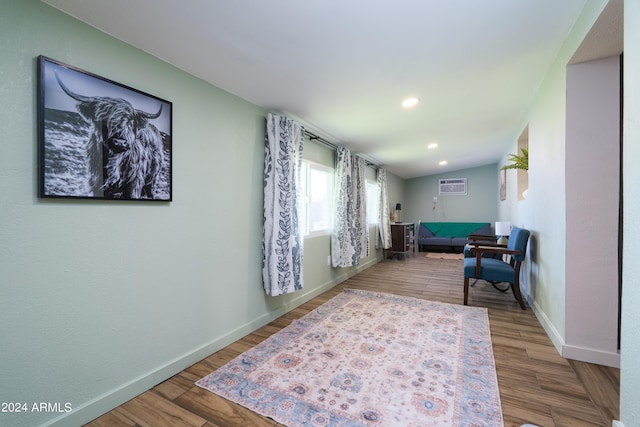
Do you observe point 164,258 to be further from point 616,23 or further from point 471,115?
point 471,115

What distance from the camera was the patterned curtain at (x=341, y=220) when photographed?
12.2ft

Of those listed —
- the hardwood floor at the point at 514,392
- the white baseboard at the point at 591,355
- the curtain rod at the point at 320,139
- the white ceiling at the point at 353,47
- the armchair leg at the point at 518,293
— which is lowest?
the hardwood floor at the point at 514,392

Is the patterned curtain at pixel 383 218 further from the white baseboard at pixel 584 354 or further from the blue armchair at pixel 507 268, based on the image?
the white baseboard at pixel 584 354

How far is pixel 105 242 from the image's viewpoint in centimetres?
142

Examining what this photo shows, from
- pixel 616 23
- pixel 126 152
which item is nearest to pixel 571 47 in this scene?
pixel 616 23

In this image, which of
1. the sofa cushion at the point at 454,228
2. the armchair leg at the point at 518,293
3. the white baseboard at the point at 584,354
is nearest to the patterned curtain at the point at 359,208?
the armchair leg at the point at 518,293

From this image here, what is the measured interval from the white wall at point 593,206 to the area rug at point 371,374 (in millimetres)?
660

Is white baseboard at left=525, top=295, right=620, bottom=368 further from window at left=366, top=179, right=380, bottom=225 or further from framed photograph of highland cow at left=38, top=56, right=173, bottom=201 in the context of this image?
window at left=366, top=179, right=380, bottom=225

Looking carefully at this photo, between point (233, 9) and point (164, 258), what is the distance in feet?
4.80

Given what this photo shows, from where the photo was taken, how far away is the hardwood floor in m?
1.34

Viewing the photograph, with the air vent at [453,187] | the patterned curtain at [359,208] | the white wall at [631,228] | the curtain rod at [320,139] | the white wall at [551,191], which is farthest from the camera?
the air vent at [453,187]

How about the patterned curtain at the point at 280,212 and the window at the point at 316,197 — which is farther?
the window at the point at 316,197

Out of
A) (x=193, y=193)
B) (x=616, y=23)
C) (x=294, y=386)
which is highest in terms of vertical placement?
(x=616, y=23)

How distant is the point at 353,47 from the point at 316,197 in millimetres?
2094
